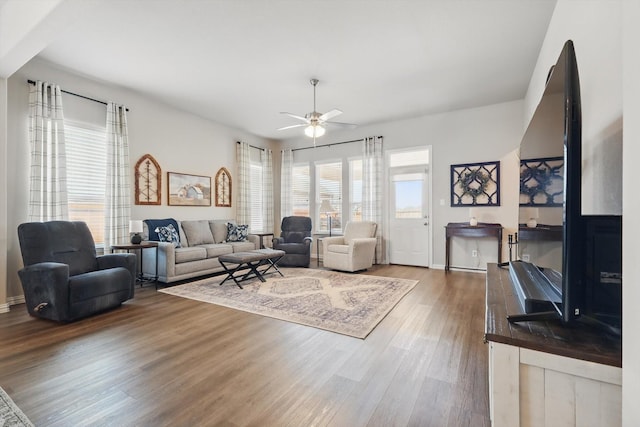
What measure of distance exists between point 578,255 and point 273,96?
4.37 meters

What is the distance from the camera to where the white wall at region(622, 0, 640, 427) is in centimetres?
73

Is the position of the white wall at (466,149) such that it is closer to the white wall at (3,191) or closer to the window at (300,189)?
the window at (300,189)

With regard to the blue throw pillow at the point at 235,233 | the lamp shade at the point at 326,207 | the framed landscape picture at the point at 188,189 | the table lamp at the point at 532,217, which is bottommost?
the blue throw pillow at the point at 235,233

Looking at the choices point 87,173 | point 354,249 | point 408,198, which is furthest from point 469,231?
point 87,173

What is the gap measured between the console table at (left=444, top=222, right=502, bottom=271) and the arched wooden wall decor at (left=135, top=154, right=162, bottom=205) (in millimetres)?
4966

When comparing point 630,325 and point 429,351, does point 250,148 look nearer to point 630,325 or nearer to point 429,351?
point 429,351

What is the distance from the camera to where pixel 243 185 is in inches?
243

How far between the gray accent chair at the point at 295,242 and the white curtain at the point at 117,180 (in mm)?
2498

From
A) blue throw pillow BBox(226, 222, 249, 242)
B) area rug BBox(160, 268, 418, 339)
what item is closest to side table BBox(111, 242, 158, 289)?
area rug BBox(160, 268, 418, 339)

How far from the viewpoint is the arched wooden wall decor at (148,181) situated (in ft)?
14.8

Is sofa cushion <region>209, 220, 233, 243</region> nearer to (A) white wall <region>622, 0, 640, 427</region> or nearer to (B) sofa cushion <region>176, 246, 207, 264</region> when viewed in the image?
(B) sofa cushion <region>176, 246, 207, 264</region>

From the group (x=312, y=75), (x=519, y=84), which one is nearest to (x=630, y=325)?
(x=312, y=75)

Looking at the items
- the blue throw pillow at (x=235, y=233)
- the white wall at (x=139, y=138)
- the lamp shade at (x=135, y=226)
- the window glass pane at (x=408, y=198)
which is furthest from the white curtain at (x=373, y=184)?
the lamp shade at (x=135, y=226)

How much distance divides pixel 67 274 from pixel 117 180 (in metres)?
1.88
